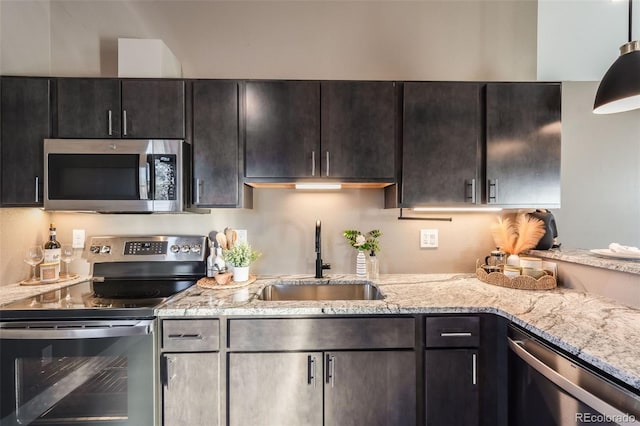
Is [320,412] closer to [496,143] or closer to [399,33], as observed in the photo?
[496,143]

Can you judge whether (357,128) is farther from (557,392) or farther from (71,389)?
(71,389)

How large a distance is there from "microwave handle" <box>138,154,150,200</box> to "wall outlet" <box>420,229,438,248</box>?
70.8 inches

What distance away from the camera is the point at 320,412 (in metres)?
1.32

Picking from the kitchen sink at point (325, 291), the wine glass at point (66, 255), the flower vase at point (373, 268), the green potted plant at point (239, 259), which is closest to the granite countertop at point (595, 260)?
the flower vase at point (373, 268)

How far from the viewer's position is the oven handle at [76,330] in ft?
4.08

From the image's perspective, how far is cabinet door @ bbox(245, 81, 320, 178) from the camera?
1.68 metres

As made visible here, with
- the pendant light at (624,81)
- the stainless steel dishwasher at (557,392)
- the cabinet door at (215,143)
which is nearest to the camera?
the stainless steel dishwasher at (557,392)

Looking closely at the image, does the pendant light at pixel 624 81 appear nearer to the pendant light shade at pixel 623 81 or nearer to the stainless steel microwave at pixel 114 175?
the pendant light shade at pixel 623 81

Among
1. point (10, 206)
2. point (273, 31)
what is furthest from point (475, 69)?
point (10, 206)

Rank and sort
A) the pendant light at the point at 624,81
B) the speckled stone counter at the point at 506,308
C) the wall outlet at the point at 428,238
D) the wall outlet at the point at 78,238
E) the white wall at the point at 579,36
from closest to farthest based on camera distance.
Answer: the speckled stone counter at the point at 506,308, the pendant light at the point at 624,81, the wall outlet at the point at 78,238, the wall outlet at the point at 428,238, the white wall at the point at 579,36

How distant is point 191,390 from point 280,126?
4.75 feet

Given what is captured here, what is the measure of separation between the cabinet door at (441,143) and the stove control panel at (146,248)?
1475 mm

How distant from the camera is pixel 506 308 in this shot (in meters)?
1.32

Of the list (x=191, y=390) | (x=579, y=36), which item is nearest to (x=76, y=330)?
(x=191, y=390)
